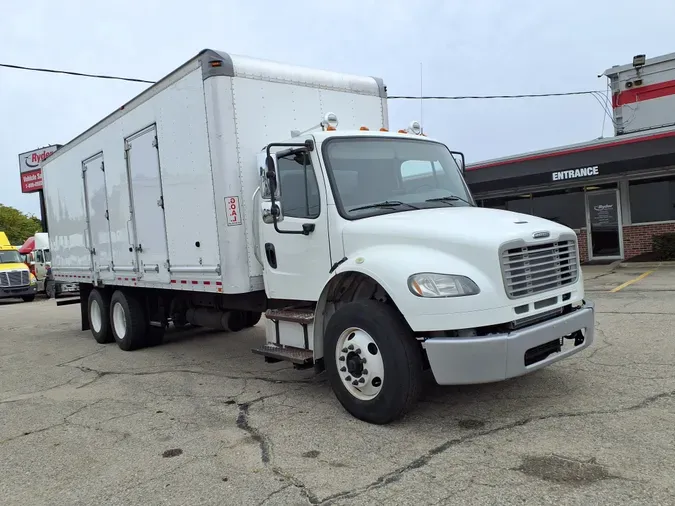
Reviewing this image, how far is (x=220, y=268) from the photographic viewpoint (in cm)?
590

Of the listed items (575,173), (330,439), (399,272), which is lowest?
(330,439)

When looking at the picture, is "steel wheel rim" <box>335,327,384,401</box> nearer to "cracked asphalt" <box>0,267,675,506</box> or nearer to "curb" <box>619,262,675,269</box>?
"cracked asphalt" <box>0,267,675,506</box>

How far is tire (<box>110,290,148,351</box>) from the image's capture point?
8.43 m

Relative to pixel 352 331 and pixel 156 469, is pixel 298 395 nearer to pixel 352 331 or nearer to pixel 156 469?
pixel 352 331

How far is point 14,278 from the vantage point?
2258 centimetres

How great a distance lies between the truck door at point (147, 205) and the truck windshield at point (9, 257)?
18.8 m

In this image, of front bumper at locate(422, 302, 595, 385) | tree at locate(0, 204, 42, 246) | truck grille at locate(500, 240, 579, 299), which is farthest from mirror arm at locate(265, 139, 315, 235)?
tree at locate(0, 204, 42, 246)

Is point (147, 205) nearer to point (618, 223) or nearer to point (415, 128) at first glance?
point (415, 128)

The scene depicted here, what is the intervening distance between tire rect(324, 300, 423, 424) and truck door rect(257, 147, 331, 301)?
0.62 m

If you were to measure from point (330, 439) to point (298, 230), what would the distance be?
1.88 meters

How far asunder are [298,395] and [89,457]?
1.98m

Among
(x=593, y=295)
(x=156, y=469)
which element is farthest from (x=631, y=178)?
(x=156, y=469)

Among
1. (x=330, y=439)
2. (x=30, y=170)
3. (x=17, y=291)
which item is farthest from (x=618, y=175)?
(x=30, y=170)

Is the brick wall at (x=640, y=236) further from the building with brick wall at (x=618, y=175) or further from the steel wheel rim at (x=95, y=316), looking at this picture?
the steel wheel rim at (x=95, y=316)
